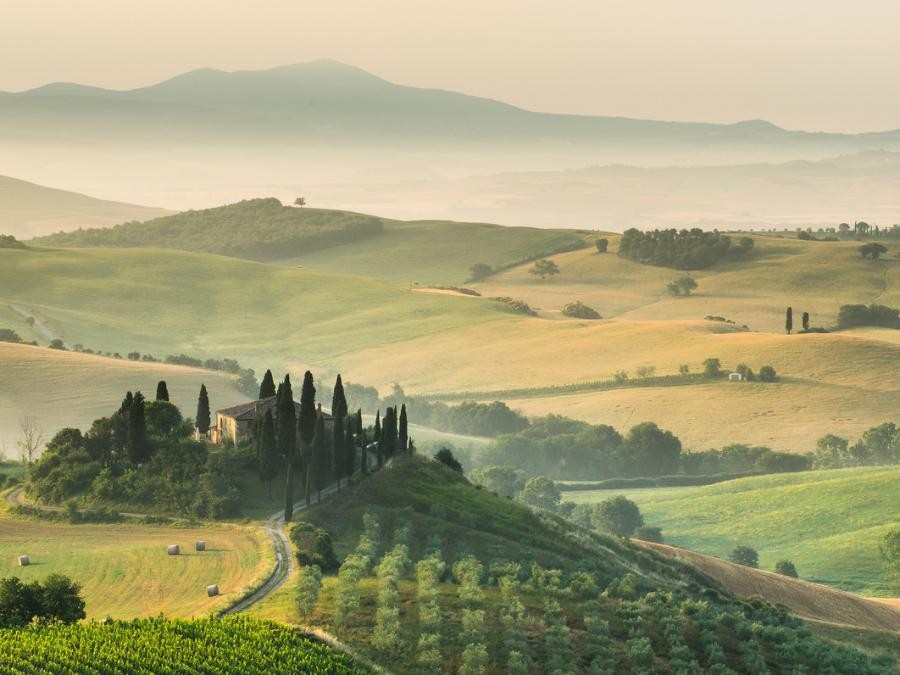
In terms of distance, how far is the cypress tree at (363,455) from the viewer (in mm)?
95875

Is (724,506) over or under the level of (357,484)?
under

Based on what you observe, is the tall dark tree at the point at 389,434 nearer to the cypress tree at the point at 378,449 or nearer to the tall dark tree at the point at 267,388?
the cypress tree at the point at 378,449

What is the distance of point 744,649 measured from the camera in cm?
7331

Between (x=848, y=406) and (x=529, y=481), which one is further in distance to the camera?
(x=848, y=406)

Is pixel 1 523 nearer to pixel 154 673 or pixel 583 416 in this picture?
pixel 154 673

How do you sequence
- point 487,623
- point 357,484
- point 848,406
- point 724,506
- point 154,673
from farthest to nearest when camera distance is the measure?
point 848,406, point 724,506, point 357,484, point 487,623, point 154,673

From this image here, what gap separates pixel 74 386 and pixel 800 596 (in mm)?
84741

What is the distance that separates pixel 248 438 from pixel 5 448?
163ft

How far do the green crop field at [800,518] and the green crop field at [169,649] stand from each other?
68.2m

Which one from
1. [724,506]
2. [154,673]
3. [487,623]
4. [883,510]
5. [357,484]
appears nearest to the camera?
[154,673]

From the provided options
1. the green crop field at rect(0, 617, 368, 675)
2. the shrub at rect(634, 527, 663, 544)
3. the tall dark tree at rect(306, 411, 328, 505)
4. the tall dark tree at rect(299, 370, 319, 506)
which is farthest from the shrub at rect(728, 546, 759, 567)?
the green crop field at rect(0, 617, 368, 675)

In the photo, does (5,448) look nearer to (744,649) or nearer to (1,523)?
(1,523)

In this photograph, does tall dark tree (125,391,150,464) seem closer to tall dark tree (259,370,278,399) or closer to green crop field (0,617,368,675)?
tall dark tree (259,370,278,399)

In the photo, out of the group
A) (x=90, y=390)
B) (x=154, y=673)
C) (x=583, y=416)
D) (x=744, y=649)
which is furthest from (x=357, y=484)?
(x=583, y=416)
